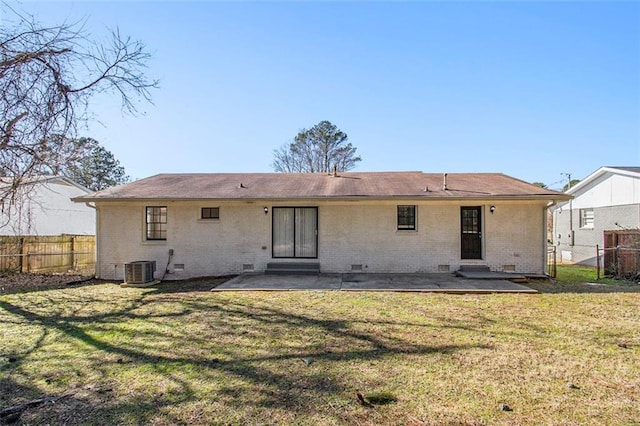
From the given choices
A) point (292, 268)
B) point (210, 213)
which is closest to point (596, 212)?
point (292, 268)

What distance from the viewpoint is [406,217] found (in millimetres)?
10797

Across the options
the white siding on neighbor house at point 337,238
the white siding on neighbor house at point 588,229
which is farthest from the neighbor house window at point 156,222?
the white siding on neighbor house at point 588,229

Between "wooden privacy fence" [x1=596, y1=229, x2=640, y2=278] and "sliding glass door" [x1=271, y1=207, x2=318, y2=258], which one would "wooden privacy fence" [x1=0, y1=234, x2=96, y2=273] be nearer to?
"sliding glass door" [x1=271, y1=207, x2=318, y2=258]

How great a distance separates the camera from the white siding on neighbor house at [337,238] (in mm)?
10555


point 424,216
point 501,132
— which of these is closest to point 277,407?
point 424,216

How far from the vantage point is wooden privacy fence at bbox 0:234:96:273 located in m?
11.9

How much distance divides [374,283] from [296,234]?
124 inches

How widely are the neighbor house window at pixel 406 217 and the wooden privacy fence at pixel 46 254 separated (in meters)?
11.8

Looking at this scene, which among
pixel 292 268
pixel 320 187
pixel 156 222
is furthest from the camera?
pixel 320 187

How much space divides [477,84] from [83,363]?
49.6ft

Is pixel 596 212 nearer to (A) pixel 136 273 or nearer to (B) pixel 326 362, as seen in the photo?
(B) pixel 326 362

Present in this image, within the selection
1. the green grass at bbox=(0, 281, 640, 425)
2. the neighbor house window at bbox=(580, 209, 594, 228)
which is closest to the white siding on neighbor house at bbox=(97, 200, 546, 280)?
the green grass at bbox=(0, 281, 640, 425)

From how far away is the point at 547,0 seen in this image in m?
8.99

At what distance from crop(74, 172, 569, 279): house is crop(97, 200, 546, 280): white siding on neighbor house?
1.2 inches
